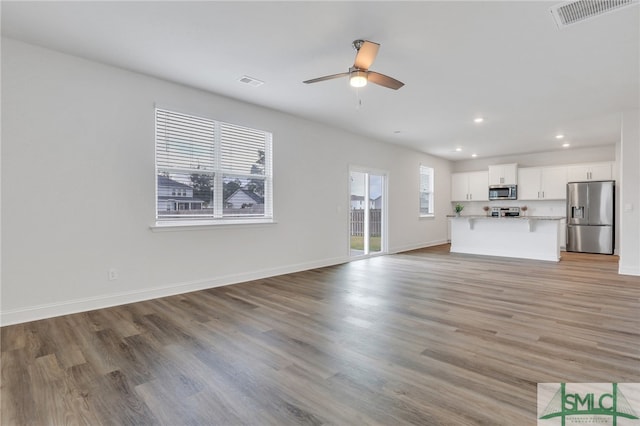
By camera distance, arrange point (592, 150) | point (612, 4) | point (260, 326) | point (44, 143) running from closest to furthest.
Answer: point (612, 4)
point (260, 326)
point (44, 143)
point (592, 150)

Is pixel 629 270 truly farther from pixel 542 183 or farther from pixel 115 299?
pixel 115 299

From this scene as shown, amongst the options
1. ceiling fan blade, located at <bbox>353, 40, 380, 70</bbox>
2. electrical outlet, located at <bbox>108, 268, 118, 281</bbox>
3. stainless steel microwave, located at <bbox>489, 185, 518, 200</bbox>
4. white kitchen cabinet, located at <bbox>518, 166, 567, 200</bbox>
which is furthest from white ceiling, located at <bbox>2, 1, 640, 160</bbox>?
stainless steel microwave, located at <bbox>489, 185, 518, 200</bbox>

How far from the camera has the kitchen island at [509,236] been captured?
6959mm

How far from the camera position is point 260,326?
3088 millimetres

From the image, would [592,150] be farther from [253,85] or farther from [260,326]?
[260,326]

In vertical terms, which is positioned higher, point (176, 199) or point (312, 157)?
point (312, 157)

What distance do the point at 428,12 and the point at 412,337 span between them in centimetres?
281

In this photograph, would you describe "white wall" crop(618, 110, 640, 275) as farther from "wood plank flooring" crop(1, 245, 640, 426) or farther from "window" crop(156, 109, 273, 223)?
"window" crop(156, 109, 273, 223)

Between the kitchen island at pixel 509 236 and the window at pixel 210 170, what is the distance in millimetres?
5388

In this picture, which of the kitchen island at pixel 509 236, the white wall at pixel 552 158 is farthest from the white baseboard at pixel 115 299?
the white wall at pixel 552 158

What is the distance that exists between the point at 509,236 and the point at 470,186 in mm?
3091

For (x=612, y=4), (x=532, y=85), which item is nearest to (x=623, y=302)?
(x=532, y=85)

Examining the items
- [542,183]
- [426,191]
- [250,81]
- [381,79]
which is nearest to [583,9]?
[381,79]

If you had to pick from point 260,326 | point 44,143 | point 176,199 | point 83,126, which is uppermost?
point 83,126
